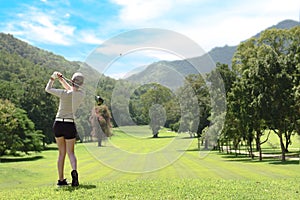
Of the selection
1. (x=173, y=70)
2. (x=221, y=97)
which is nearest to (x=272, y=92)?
(x=221, y=97)

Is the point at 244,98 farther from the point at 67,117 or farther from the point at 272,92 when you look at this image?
the point at 67,117

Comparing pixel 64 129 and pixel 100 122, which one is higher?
pixel 100 122

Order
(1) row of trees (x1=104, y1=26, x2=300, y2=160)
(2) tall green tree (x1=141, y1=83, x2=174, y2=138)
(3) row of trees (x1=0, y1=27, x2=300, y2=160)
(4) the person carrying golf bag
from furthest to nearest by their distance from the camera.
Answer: (1) row of trees (x1=104, y1=26, x2=300, y2=160) → (3) row of trees (x1=0, y1=27, x2=300, y2=160) → (2) tall green tree (x1=141, y1=83, x2=174, y2=138) → (4) the person carrying golf bag

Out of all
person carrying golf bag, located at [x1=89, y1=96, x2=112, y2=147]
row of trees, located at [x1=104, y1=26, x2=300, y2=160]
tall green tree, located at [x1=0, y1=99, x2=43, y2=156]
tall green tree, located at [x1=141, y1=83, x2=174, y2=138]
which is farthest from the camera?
tall green tree, located at [x1=0, y1=99, x2=43, y2=156]

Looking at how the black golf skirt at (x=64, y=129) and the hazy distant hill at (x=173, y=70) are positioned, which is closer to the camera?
the black golf skirt at (x=64, y=129)

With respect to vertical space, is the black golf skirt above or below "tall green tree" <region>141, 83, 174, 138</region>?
below

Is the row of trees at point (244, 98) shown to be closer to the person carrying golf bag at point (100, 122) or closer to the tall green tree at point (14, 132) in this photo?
the person carrying golf bag at point (100, 122)

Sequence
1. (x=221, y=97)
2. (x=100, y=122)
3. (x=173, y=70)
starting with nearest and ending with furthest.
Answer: (x=100, y=122)
(x=173, y=70)
(x=221, y=97)

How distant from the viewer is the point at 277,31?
64.2 meters

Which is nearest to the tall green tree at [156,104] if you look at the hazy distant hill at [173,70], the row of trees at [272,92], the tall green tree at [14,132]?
the hazy distant hill at [173,70]

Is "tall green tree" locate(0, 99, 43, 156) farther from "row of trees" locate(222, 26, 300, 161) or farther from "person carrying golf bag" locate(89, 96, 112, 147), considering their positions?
"person carrying golf bag" locate(89, 96, 112, 147)

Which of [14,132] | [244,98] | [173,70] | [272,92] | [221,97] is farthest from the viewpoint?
[14,132]

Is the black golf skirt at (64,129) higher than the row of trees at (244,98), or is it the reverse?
the row of trees at (244,98)

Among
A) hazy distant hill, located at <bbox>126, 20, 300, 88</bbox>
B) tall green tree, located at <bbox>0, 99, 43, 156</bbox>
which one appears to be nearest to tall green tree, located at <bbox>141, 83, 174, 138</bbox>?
hazy distant hill, located at <bbox>126, 20, 300, 88</bbox>
